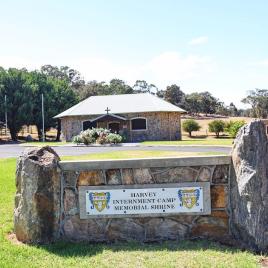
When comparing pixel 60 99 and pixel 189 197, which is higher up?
pixel 60 99

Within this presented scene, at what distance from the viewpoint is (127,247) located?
5934 mm

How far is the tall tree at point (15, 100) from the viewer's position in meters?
52.3

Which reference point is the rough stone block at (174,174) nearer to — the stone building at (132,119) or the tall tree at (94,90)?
the stone building at (132,119)

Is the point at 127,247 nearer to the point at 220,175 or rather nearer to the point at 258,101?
the point at 220,175

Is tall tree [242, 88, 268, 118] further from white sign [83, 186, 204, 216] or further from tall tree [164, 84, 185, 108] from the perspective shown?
white sign [83, 186, 204, 216]

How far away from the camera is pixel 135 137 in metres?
41.6

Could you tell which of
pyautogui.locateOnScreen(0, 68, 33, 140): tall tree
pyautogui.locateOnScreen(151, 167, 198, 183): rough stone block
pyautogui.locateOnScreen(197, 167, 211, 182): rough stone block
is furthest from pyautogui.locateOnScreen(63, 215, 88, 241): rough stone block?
pyautogui.locateOnScreen(0, 68, 33, 140): tall tree

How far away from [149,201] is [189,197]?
0.58 meters

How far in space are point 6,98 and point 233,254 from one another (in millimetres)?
50506

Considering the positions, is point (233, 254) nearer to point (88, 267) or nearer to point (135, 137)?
point (88, 267)

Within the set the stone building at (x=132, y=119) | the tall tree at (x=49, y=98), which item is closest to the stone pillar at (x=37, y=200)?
the stone building at (x=132, y=119)

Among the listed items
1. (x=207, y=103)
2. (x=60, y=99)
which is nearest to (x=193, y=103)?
(x=207, y=103)

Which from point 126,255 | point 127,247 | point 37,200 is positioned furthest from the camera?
point 37,200

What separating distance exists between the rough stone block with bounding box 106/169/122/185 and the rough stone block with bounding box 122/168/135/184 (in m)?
0.07
